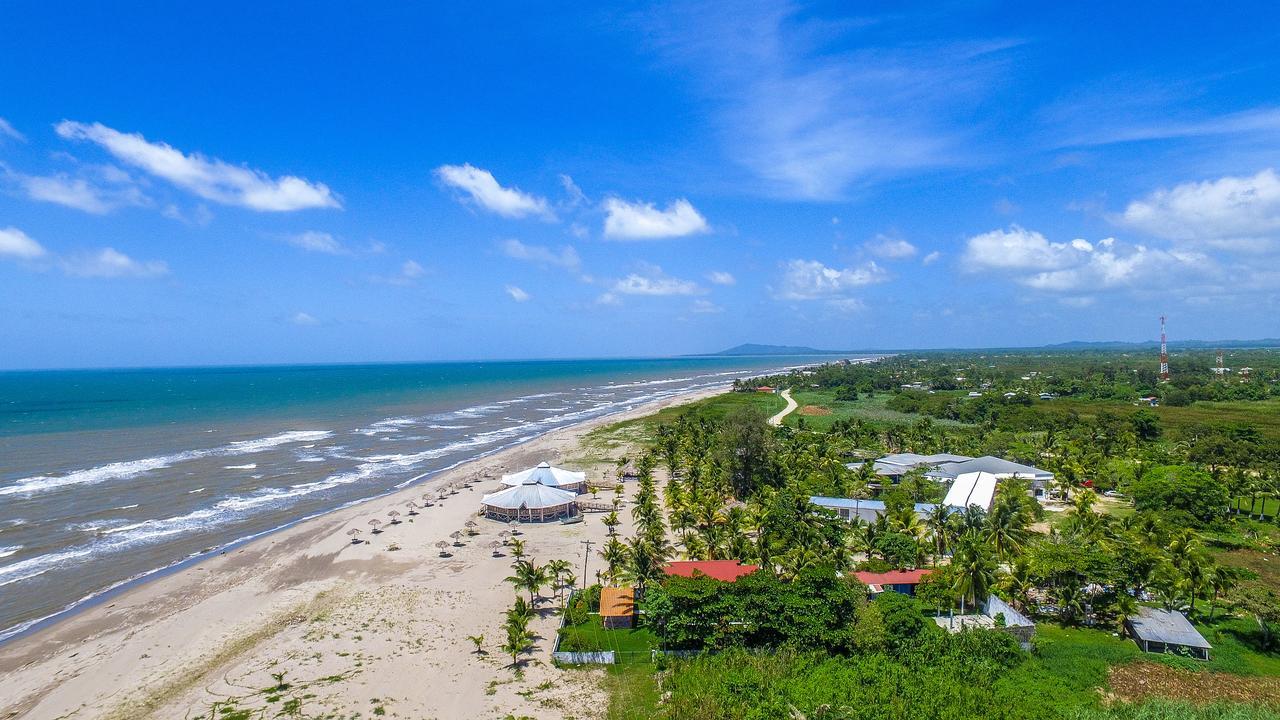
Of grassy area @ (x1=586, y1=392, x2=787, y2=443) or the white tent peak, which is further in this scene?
grassy area @ (x1=586, y1=392, x2=787, y2=443)

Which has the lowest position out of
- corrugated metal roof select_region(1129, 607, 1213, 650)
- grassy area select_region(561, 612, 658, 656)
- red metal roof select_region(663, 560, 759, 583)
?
corrugated metal roof select_region(1129, 607, 1213, 650)

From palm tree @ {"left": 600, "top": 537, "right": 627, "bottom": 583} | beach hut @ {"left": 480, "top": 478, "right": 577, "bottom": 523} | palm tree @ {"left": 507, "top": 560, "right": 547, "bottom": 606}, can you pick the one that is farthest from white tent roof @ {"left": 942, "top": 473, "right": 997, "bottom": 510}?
palm tree @ {"left": 507, "top": 560, "right": 547, "bottom": 606}

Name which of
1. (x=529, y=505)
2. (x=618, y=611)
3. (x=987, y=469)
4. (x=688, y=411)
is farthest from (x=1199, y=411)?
(x=618, y=611)

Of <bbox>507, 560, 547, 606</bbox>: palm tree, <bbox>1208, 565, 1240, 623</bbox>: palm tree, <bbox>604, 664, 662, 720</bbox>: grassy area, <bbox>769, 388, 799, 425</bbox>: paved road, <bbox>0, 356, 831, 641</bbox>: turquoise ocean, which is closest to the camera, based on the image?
<bbox>604, 664, 662, 720</bbox>: grassy area

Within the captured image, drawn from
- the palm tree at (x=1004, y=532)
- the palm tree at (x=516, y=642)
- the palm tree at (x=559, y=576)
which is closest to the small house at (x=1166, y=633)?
the palm tree at (x=1004, y=532)

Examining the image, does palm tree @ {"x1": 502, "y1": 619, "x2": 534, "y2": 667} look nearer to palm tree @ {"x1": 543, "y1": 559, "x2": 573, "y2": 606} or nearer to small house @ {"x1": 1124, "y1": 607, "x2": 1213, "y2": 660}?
palm tree @ {"x1": 543, "y1": 559, "x2": 573, "y2": 606}

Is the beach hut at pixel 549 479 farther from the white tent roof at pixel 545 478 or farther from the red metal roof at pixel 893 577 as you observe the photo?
the red metal roof at pixel 893 577

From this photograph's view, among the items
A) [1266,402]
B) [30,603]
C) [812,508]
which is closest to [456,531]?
[30,603]

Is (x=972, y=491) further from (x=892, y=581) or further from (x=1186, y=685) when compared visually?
(x=1186, y=685)

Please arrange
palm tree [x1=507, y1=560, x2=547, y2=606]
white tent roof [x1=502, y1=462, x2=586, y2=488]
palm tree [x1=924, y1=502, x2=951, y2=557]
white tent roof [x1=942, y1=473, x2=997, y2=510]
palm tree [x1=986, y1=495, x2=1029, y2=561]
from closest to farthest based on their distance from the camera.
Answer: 1. palm tree [x1=507, y1=560, x2=547, y2=606]
2. palm tree [x1=986, y1=495, x2=1029, y2=561]
3. palm tree [x1=924, y1=502, x2=951, y2=557]
4. white tent roof [x1=942, y1=473, x2=997, y2=510]
5. white tent roof [x1=502, y1=462, x2=586, y2=488]
